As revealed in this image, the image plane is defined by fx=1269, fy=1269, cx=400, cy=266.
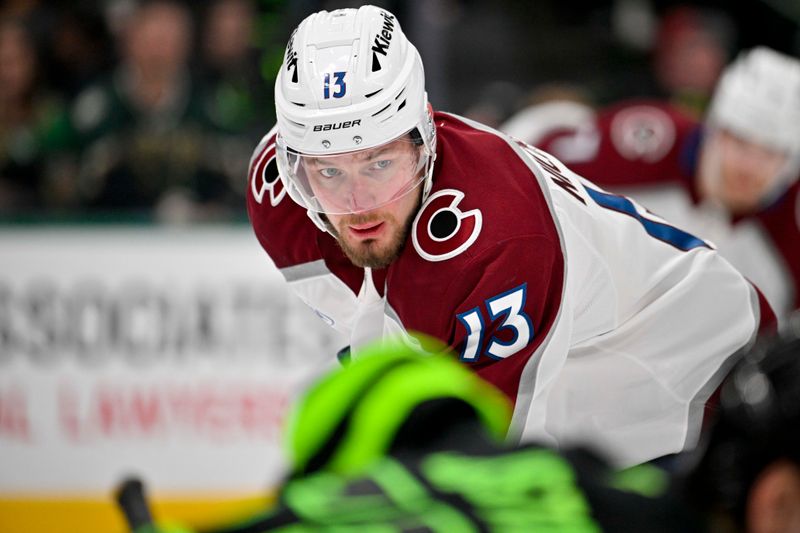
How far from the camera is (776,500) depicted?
1.11m

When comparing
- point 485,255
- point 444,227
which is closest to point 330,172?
point 444,227

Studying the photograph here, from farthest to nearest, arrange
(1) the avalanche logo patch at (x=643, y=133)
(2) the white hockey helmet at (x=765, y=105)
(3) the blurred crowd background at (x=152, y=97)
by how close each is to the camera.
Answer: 1. (3) the blurred crowd background at (x=152, y=97)
2. (1) the avalanche logo patch at (x=643, y=133)
3. (2) the white hockey helmet at (x=765, y=105)

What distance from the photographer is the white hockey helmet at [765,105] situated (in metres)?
4.61

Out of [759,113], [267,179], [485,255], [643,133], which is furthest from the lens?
[643,133]

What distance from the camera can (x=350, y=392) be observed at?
1094 millimetres

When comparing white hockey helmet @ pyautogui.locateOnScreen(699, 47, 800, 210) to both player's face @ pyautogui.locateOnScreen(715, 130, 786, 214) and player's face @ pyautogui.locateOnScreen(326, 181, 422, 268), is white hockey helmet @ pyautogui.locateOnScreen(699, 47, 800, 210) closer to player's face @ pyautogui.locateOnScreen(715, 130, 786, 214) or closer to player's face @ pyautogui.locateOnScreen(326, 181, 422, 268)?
player's face @ pyautogui.locateOnScreen(715, 130, 786, 214)

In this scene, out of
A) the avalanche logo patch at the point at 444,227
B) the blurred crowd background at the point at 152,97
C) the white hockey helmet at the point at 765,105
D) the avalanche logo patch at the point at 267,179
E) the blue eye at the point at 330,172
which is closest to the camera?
Answer: the avalanche logo patch at the point at 444,227

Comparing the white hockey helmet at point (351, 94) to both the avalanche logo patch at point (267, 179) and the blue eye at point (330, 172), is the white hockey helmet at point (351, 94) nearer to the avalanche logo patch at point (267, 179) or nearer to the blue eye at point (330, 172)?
the blue eye at point (330, 172)

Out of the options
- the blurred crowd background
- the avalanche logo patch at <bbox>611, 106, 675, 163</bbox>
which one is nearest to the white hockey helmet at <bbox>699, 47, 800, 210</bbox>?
the avalanche logo patch at <bbox>611, 106, 675, 163</bbox>

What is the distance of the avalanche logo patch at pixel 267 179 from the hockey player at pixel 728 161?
1.87 metres

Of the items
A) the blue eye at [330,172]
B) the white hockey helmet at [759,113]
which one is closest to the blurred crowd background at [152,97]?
the white hockey helmet at [759,113]

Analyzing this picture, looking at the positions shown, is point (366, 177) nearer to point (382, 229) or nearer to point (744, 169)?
point (382, 229)

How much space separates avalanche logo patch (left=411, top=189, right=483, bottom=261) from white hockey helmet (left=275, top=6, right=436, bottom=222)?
2.2 inches

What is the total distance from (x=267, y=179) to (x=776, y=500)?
6.26 ft
